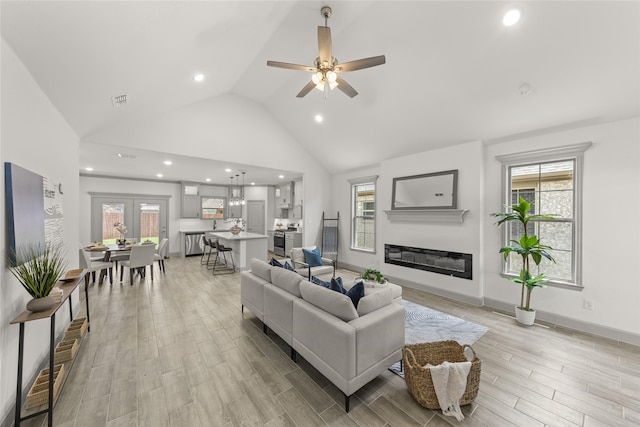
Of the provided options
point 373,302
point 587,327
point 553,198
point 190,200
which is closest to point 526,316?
point 587,327

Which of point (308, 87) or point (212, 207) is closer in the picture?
point (308, 87)

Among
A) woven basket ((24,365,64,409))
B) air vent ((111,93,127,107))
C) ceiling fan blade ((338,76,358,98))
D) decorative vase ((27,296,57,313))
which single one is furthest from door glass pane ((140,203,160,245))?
ceiling fan blade ((338,76,358,98))

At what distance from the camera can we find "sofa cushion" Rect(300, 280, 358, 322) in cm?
203

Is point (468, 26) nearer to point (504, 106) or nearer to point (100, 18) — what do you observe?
point (504, 106)

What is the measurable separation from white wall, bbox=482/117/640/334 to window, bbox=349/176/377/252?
3359mm

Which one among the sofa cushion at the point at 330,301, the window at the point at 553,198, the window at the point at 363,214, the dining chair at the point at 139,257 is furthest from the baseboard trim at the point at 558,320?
the dining chair at the point at 139,257

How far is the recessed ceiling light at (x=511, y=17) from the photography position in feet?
8.00

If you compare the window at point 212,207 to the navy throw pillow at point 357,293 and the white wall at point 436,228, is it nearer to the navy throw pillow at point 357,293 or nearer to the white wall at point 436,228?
the white wall at point 436,228

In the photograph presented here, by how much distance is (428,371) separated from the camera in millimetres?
1862

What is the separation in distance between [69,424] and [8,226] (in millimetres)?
1468

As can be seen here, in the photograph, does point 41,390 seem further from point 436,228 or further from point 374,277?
point 436,228

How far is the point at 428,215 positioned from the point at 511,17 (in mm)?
3037

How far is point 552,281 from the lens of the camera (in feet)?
11.2

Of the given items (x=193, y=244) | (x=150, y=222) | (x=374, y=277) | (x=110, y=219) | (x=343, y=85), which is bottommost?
(x=193, y=244)
